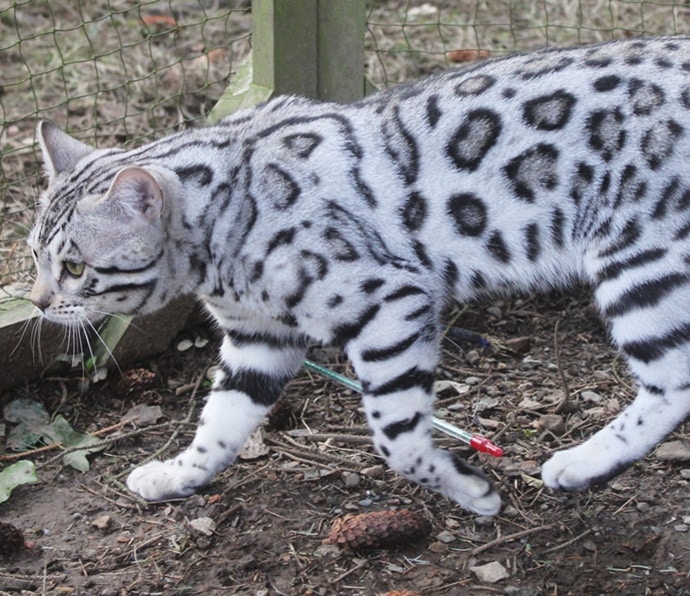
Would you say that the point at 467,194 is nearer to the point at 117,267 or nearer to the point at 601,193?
the point at 601,193

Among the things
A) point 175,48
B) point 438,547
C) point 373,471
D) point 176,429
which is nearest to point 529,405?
point 373,471

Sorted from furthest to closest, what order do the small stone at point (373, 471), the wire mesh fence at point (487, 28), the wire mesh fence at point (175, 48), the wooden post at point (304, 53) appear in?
the wire mesh fence at point (487, 28), the wire mesh fence at point (175, 48), the wooden post at point (304, 53), the small stone at point (373, 471)

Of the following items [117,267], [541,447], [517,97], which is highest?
[517,97]

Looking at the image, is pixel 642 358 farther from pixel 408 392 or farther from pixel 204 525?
pixel 204 525

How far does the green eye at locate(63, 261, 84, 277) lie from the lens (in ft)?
12.1

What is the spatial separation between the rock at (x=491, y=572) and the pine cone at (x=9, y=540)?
1450mm

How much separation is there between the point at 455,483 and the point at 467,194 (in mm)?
944

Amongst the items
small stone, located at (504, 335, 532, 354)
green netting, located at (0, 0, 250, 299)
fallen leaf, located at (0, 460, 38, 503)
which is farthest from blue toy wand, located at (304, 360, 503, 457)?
green netting, located at (0, 0, 250, 299)

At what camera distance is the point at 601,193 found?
147 inches

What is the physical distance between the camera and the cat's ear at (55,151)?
3934 mm

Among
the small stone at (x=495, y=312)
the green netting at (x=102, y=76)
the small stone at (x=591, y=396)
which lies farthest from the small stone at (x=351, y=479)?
the green netting at (x=102, y=76)

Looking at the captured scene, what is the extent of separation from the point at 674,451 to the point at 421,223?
4.11ft

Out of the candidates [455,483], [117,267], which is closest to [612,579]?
[455,483]

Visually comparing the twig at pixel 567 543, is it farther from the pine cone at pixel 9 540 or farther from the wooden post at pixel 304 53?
the wooden post at pixel 304 53
